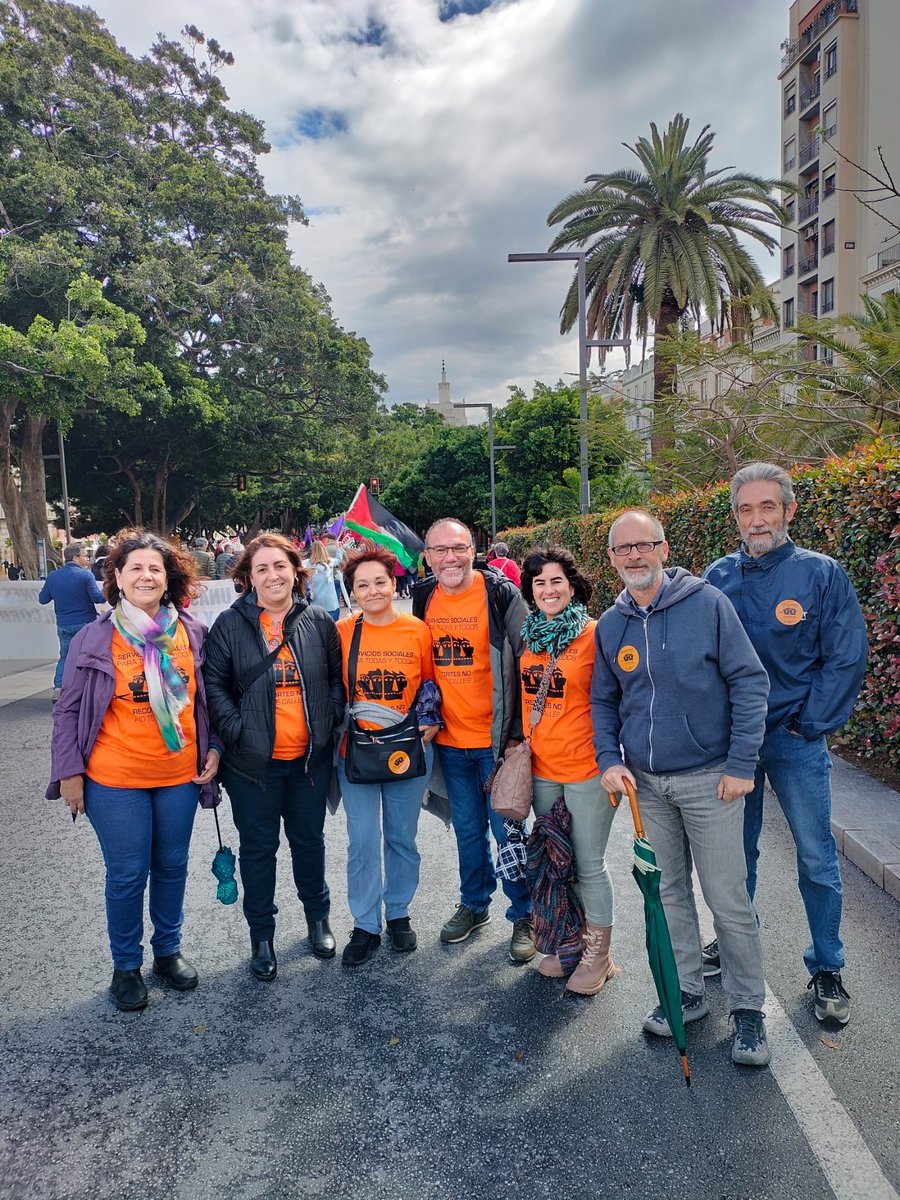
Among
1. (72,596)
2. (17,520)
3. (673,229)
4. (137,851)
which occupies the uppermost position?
(673,229)

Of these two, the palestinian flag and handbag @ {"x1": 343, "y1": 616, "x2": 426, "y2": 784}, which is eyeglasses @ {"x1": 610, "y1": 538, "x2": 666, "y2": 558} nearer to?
handbag @ {"x1": 343, "y1": 616, "x2": 426, "y2": 784}

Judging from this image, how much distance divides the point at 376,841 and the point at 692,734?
154 cm

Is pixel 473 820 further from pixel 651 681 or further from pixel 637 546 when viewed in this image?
pixel 637 546

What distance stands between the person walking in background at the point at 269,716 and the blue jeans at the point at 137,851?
0.25m

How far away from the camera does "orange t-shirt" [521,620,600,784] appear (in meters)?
3.27

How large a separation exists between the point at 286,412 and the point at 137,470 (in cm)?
847

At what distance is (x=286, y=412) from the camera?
1200 inches

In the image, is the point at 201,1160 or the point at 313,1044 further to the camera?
the point at 313,1044

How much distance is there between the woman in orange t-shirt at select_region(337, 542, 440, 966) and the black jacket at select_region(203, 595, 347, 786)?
0.11m

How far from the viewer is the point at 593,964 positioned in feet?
10.7

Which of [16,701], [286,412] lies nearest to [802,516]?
[16,701]

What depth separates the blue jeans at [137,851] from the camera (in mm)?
3311

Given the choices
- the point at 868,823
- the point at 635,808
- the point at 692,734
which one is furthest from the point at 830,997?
the point at 868,823

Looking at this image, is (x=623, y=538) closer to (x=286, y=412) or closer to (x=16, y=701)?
(x=16, y=701)
